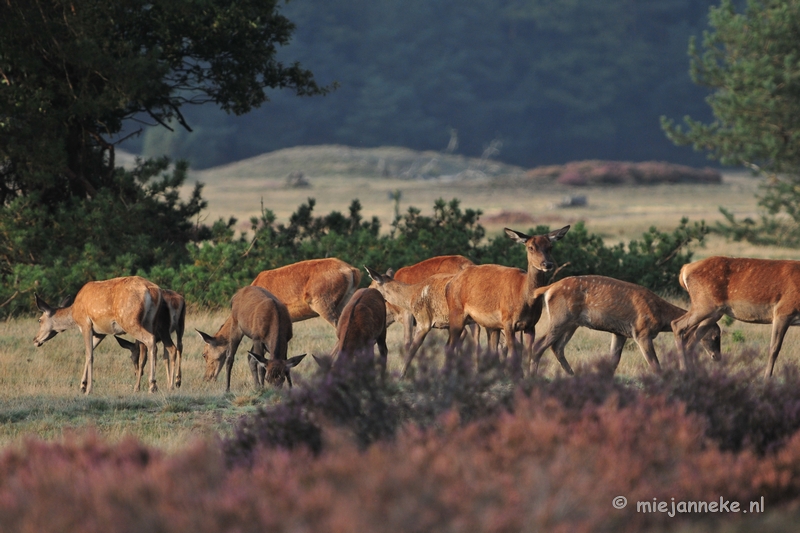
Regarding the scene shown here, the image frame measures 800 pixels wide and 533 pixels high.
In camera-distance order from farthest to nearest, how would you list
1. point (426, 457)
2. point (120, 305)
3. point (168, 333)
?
point (168, 333) → point (120, 305) → point (426, 457)

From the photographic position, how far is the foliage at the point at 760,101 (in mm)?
26422

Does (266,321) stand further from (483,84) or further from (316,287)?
(483,84)

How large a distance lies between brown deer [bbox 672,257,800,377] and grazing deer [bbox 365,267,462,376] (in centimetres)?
283

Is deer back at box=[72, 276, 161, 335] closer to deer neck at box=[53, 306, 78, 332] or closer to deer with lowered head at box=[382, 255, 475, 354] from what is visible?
deer neck at box=[53, 306, 78, 332]

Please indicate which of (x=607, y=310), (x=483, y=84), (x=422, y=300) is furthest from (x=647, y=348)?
(x=483, y=84)

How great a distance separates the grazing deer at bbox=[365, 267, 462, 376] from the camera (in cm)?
1220

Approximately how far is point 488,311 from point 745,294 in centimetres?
291

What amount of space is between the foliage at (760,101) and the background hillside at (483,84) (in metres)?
77.8

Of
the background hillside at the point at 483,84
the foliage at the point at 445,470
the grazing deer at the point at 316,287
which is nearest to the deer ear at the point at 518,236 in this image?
the grazing deer at the point at 316,287

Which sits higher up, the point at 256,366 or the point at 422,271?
the point at 422,271

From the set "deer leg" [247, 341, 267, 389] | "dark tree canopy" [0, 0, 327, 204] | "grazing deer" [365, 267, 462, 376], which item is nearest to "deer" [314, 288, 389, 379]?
"grazing deer" [365, 267, 462, 376]

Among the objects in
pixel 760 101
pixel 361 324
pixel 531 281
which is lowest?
pixel 361 324

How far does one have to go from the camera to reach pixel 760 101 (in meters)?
26.4

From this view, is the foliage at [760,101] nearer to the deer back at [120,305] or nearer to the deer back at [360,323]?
the deer back at [360,323]
